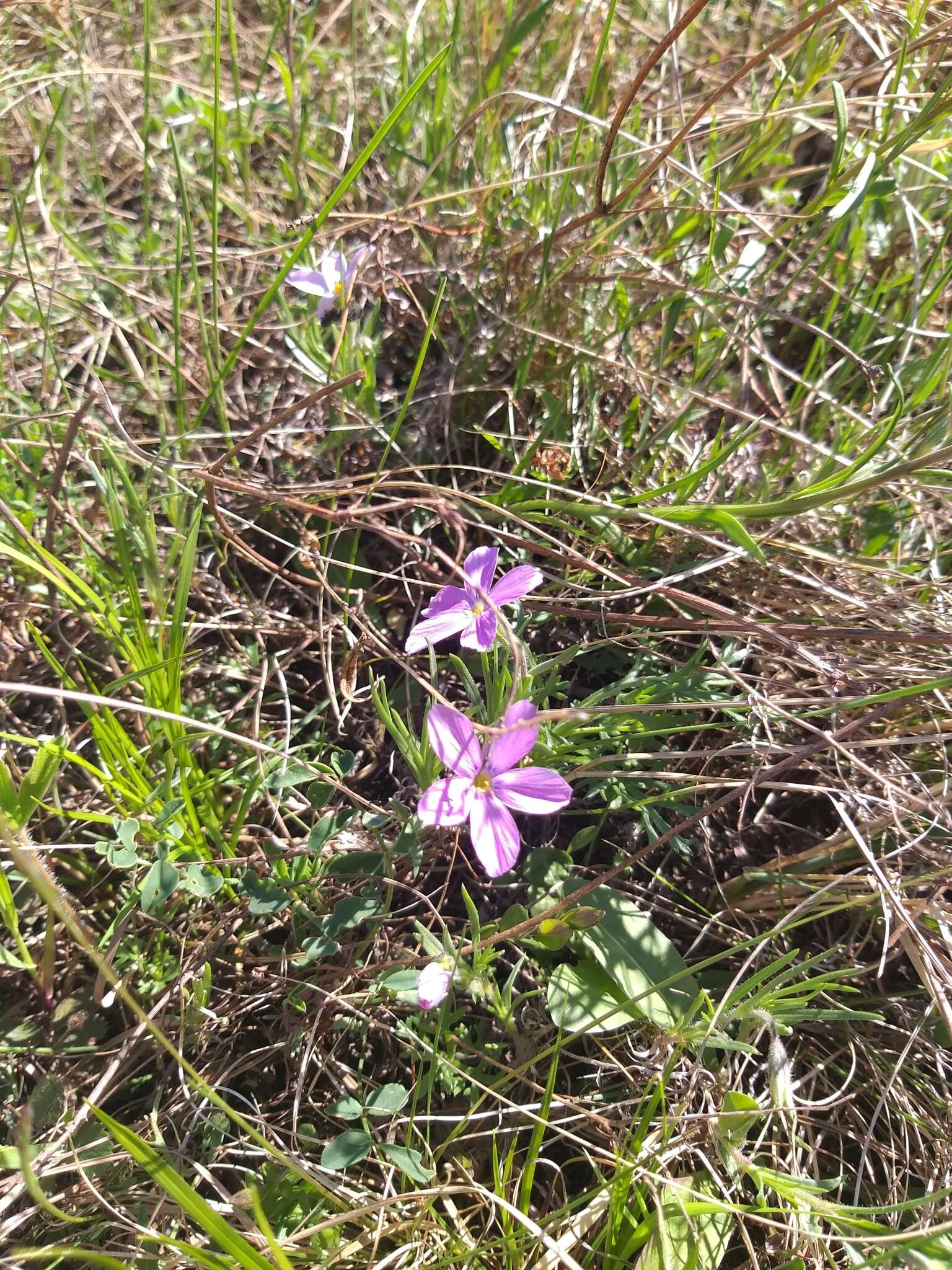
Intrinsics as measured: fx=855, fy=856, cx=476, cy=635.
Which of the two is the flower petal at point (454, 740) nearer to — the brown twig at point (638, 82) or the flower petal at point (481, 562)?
the flower petal at point (481, 562)

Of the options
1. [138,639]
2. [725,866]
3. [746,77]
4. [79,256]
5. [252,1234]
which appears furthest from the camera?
[746,77]

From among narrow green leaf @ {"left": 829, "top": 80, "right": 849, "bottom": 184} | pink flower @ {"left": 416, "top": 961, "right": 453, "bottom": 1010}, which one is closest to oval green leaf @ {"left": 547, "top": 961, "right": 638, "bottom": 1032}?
pink flower @ {"left": 416, "top": 961, "right": 453, "bottom": 1010}

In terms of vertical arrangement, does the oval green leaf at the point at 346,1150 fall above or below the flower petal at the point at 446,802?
below

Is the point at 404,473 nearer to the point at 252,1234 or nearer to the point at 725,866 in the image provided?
the point at 725,866

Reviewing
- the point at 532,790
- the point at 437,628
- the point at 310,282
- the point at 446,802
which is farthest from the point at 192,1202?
the point at 310,282

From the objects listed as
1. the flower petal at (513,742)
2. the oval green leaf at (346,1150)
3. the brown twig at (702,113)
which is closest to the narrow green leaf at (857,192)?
the brown twig at (702,113)

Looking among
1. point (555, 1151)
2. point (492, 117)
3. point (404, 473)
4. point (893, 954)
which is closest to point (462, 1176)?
point (555, 1151)

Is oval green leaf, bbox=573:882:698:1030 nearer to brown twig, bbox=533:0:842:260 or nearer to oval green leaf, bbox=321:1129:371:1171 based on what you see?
oval green leaf, bbox=321:1129:371:1171

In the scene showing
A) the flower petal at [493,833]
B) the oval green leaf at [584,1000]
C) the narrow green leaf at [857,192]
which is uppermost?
the narrow green leaf at [857,192]
